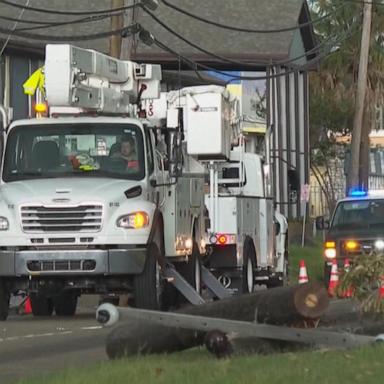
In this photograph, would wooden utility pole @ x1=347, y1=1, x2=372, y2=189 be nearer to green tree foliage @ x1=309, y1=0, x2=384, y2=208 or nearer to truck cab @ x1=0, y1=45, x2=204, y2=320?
green tree foliage @ x1=309, y1=0, x2=384, y2=208

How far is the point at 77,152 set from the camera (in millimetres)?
15602

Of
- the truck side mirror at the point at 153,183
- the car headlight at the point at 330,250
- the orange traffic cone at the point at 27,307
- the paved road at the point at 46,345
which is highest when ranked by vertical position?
the truck side mirror at the point at 153,183

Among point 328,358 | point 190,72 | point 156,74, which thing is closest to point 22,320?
point 156,74

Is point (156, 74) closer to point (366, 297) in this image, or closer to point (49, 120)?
point (49, 120)

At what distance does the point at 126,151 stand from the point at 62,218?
4.55ft

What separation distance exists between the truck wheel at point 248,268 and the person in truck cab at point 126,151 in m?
4.77

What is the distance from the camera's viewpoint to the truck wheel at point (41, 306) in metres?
17.8

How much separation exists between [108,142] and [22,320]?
3232 mm

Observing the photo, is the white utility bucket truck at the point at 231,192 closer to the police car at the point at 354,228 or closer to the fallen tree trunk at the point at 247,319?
the police car at the point at 354,228

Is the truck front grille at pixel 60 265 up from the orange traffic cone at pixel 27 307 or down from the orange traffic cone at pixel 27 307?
up

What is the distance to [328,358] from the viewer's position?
948cm

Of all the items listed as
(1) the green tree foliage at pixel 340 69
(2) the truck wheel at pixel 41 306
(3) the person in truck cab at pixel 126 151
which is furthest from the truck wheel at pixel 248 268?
(1) the green tree foliage at pixel 340 69

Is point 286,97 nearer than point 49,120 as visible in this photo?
No

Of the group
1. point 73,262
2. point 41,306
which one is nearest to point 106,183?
point 73,262
